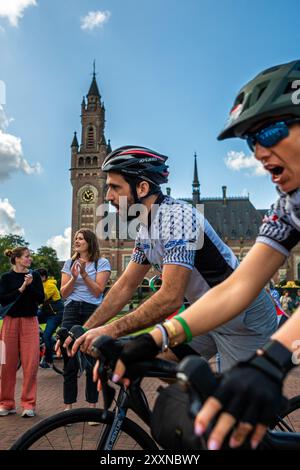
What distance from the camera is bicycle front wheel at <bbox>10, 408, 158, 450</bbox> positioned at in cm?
184

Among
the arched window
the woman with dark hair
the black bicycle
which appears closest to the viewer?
the black bicycle

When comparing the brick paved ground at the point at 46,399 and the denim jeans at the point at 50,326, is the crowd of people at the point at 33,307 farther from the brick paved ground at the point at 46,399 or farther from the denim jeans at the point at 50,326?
the denim jeans at the point at 50,326

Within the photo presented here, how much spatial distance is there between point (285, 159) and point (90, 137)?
267 ft

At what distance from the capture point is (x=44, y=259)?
71.8 meters

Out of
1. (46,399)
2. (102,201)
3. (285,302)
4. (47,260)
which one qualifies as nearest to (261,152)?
(46,399)

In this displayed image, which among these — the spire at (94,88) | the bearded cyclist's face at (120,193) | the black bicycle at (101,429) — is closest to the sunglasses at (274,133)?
the black bicycle at (101,429)

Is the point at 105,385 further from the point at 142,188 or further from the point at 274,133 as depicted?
the point at 142,188

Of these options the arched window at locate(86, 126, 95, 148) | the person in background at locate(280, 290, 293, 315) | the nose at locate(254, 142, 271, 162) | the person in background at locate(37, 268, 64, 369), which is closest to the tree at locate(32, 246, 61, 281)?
the arched window at locate(86, 126, 95, 148)

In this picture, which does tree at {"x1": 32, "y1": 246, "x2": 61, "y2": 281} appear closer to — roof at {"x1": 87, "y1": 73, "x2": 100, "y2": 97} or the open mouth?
roof at {"x1": 87, "y1": 73, "x2": 100, "y2": 97}

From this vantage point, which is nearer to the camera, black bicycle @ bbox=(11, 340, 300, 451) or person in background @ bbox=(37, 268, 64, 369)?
black bicycle @ bbox=(11, 340, 300, 451)

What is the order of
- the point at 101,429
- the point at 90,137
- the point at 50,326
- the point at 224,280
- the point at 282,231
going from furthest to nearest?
the point at 90,137 → the point at 50,326 → the point at 224,280 → the point at 101,429 → the point at 282,231

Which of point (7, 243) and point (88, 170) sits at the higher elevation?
point (88, 170)

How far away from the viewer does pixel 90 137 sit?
80.6 m

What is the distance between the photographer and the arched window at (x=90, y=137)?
263 feet
